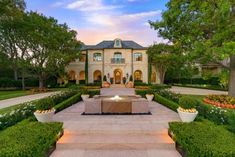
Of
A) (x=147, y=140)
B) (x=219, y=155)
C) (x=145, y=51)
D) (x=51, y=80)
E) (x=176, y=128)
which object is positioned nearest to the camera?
(x=219, y=155)

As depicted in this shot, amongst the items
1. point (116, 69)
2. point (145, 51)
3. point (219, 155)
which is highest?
point (145, 51)

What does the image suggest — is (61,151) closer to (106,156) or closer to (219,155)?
(106,156)

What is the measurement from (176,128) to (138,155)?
4.52 ft

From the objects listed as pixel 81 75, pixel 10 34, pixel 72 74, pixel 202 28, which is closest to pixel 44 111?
pixel 202 28

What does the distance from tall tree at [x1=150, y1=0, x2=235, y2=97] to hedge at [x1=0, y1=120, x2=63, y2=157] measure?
9816 mm

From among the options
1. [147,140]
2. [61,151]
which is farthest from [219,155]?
[61,151]

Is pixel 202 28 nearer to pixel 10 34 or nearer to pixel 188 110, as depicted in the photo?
pixel 188 110

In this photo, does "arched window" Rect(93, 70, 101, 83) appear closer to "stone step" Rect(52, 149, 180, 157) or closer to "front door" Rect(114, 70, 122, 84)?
"front door" Rect(114, 70, 122, 84)

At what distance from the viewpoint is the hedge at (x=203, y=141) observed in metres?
4.34

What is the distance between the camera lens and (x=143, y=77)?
3984 cm

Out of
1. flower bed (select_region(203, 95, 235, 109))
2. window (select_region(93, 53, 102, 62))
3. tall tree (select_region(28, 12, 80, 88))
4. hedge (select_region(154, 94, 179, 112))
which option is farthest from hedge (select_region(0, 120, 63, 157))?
window (select_region(93, 53, 102, 62))

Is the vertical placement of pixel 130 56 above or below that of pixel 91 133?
above

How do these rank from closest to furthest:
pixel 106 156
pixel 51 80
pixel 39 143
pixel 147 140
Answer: pixel 39 143 → pixel 106 156 → pixel 147 140 → pixel 51 80

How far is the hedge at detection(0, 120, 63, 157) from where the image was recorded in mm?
4242
